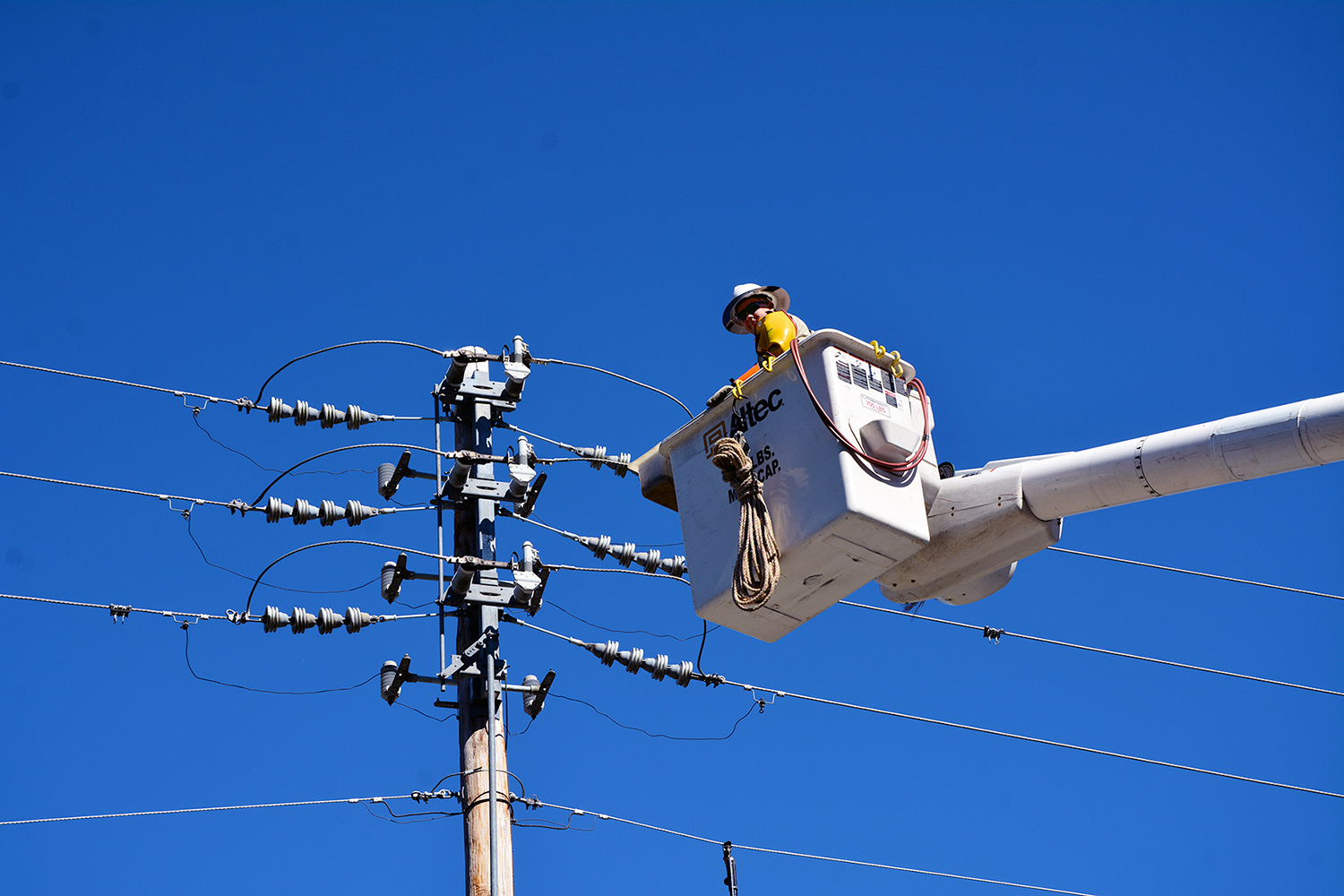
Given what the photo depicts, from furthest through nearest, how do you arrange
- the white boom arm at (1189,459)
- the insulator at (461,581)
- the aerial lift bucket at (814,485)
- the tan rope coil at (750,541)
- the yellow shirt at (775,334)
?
the insulator at (461,581) → the yellow shirt at (775,334) → the tan rope coil at (750,541) → the aerial lift bucket at (814,485) → the white boom arm at (1189,459)

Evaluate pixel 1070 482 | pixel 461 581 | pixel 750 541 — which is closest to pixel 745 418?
pixel 750 541

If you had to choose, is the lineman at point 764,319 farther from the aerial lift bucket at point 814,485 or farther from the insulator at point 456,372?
the insulator at point 456,372

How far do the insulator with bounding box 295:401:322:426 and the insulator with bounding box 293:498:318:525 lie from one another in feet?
1.72

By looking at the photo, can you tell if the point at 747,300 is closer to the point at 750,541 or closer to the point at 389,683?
the point at 750,541

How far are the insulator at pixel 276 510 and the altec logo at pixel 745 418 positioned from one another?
2.51m

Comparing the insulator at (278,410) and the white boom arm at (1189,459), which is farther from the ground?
the insulator at (278,410)

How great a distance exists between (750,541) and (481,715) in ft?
6.75

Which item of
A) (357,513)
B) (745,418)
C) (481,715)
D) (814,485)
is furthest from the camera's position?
(357,513)

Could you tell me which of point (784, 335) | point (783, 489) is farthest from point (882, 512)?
point (784, 335)

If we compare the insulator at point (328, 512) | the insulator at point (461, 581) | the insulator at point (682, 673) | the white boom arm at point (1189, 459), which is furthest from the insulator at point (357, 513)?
the white boom arm at point (1189, 459)

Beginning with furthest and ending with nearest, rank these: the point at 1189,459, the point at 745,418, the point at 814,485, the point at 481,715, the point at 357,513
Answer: the point at 357,513, the point at 481,715, the point at 745,418, the point at 814,485, the point at 1189,459

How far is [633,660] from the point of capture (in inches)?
388

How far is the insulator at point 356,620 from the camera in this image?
9.27 metres

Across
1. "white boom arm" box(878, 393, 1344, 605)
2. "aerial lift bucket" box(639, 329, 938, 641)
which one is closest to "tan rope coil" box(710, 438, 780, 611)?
"aerial lift bucket" box(639, 329, 938, 641)
